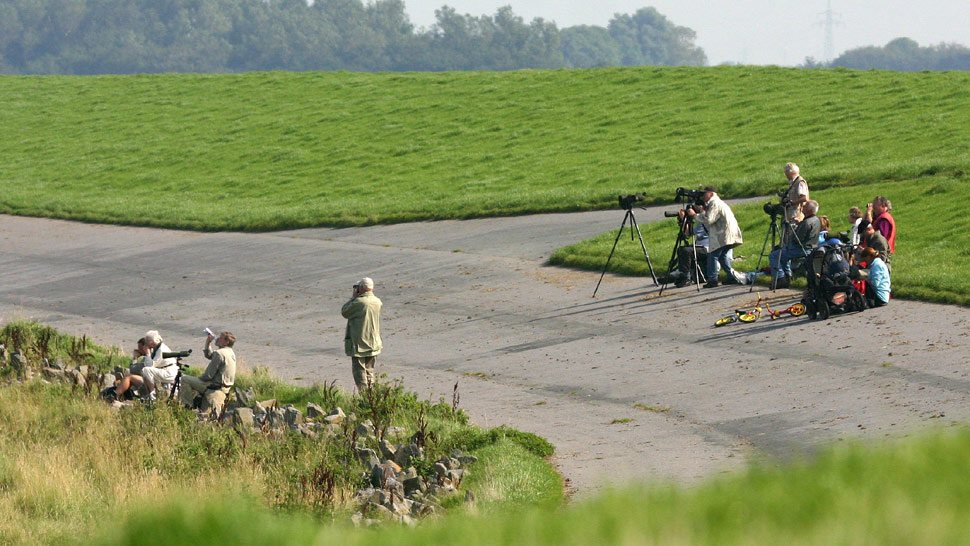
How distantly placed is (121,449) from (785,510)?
41.7ft

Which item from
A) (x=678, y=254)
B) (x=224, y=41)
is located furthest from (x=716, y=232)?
(x=224, y=41)

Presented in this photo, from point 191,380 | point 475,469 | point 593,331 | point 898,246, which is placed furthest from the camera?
point 898,246

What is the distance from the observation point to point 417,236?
32.2 m

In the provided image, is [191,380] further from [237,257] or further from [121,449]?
[237,257]

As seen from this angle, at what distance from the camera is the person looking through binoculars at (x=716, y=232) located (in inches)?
839

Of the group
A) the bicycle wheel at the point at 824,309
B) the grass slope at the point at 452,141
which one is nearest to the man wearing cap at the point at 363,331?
the bicycle wheel at the point at 824,309

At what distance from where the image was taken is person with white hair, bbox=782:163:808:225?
20609 mm

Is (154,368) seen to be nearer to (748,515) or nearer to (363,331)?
(363,331)

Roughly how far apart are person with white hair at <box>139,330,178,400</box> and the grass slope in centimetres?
1766

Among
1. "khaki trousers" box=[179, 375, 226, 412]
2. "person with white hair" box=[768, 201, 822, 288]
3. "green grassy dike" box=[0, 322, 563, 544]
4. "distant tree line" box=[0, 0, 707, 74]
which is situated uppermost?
"distant tree line" box=[0, 0, 707, 74]

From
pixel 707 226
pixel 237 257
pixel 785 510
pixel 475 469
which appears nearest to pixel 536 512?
pixel 785 510

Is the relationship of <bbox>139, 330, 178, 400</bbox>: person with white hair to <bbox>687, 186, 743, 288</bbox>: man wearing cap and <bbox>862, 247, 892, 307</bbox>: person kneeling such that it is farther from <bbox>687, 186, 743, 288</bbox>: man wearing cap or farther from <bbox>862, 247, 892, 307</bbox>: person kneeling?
<bbox>862, 247, 892, 307</bbox>: person kneeling

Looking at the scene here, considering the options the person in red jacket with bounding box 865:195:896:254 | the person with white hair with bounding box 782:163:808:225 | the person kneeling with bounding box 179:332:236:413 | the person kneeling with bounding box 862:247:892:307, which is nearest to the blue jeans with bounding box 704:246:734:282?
the person with white hair with bounding box 782:163:808:225

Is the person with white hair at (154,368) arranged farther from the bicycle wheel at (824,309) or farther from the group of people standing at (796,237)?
the bicycle wheel at (824,309)
